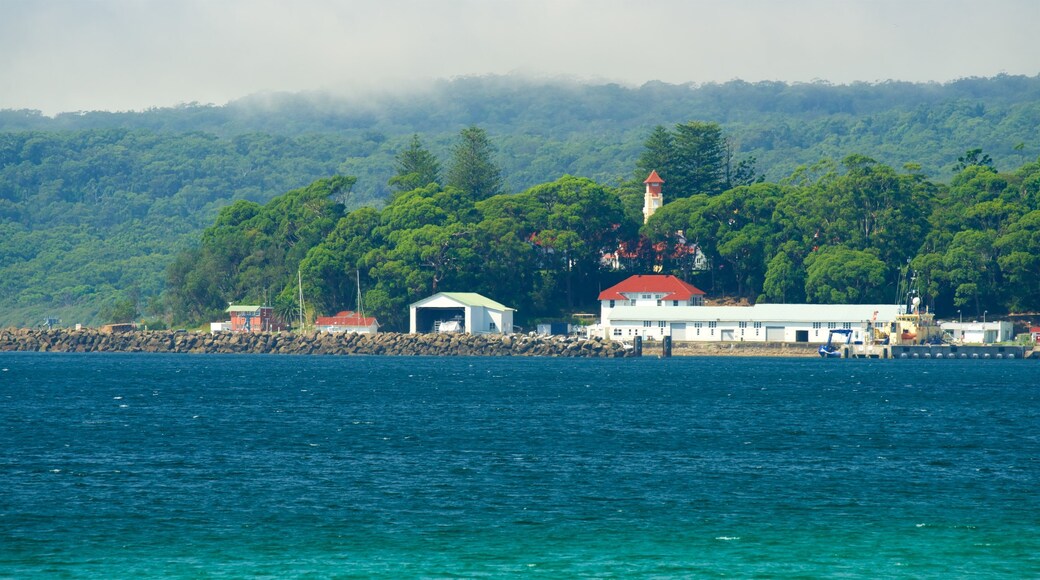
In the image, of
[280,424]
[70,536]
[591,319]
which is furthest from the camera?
[591,319]

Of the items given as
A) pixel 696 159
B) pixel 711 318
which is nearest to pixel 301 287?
pixel 711 318

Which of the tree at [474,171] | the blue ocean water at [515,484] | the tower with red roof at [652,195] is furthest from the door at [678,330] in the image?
the blue ocean water at [515,484]

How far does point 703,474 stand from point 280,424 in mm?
19634

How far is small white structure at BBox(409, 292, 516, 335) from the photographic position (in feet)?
394

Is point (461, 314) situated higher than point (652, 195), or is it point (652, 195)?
point (652, 195)

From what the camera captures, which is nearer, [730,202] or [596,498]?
[596,498]

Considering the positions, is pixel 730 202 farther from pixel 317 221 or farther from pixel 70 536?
pixel 70 536

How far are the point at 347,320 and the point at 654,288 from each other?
28042 millimetres

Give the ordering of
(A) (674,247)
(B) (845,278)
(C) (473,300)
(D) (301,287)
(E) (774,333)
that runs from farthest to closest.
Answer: (A) (674,247) → (D) (301,287) → (C) (473,300) → (E) (774,333) → (B) (845,278)

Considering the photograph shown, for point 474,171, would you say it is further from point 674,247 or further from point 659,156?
point 674,247

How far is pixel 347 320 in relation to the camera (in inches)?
4946

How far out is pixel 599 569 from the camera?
2517 cm

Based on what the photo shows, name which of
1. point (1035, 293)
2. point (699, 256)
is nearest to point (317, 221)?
point (699, 256)

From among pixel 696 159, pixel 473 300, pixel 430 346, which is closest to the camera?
pixel 430 346
